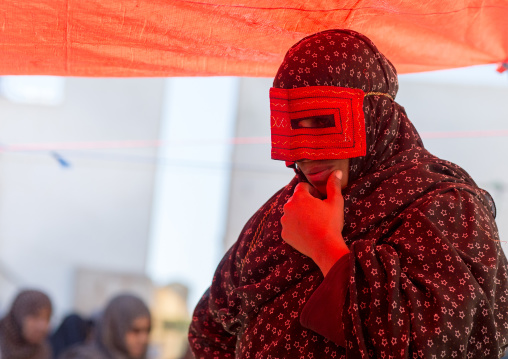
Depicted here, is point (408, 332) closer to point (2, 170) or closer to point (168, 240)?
point (168, 240)

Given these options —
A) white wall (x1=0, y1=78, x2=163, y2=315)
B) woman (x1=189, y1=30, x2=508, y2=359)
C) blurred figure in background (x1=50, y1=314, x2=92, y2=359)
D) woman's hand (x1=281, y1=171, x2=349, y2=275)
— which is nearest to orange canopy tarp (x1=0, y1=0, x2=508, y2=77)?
woman (x1=189, y1=30, x2=508, y2=359)

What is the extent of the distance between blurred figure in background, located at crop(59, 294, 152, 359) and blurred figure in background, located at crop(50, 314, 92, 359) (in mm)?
246

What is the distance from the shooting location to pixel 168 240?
6922 millimetres

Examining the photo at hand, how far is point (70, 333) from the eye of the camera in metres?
4.49

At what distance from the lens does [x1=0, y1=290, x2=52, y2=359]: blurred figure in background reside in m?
3.93

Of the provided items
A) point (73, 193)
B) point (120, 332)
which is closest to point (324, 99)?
point (120, 332)

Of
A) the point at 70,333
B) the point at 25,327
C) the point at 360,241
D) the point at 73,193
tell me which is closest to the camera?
the point at 360,241

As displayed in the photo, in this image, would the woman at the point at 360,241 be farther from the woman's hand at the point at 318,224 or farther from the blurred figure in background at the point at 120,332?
the blurred figure in background at the point at 120,332

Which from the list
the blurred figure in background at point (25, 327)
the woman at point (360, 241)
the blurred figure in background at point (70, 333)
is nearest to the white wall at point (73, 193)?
the blurred figure in background at point (70, 333)

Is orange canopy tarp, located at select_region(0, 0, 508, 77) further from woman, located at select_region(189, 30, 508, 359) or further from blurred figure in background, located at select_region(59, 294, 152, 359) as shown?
blurred figure in background, located at select_region(59, 294, 152, 359)

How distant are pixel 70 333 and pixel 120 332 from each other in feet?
2.19

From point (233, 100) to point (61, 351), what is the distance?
11.5ft

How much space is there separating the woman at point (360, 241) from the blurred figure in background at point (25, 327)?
2.91 m

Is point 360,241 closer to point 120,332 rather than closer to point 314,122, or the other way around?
point 314,122
